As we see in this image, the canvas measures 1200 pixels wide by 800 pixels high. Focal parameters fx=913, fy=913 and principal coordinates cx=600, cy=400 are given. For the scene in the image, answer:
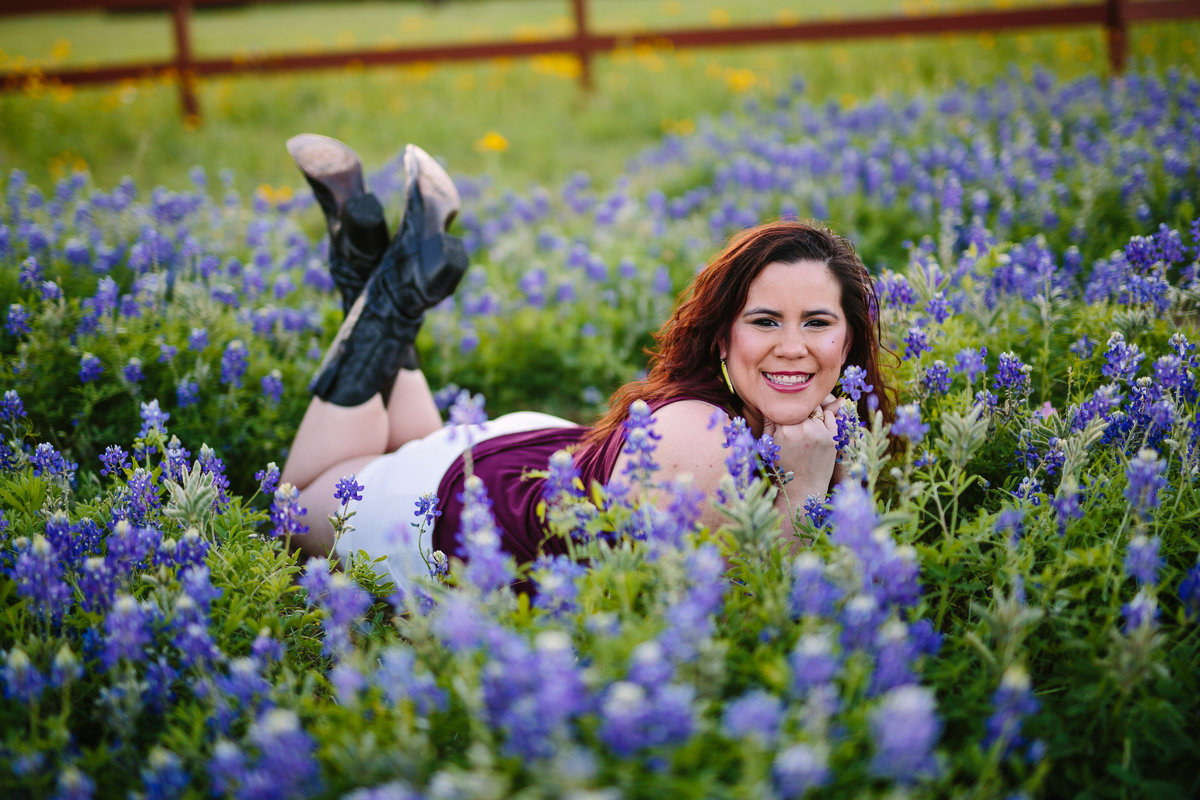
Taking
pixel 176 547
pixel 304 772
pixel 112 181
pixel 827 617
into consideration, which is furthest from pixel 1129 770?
pixel 112 181

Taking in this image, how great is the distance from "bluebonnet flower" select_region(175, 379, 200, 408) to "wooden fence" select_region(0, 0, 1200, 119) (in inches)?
231

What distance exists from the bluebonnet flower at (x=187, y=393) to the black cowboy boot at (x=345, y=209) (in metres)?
0.65

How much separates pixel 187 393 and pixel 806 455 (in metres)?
2.13

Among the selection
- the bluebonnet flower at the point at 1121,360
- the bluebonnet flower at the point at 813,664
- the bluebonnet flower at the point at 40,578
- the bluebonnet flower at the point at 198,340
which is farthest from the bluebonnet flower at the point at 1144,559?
the bluebonnet flower at the point at 198,340

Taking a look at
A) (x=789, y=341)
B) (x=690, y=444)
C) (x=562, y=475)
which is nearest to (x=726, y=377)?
(x=789, y=341)

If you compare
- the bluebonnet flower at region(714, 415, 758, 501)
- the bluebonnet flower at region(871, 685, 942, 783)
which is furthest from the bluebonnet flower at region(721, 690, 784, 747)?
the bluebonnet flower at region(714, 415, 758, 501)

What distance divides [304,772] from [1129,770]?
145 centimetres

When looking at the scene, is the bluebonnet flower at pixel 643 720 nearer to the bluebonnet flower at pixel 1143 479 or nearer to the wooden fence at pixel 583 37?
the bluebonnet flower at pixel 1143 479

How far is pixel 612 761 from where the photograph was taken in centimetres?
134

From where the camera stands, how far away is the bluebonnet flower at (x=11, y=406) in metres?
2.70

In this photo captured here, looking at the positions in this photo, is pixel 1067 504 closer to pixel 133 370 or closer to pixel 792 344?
pixel 792 344

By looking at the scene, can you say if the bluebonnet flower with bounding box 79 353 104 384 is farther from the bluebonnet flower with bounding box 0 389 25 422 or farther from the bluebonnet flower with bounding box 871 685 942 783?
the bluebonnet flower with bounding box 871 685 942 783

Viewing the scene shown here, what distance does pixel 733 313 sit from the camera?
8.47ft

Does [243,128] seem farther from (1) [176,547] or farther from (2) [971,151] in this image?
(1) [176,547]
